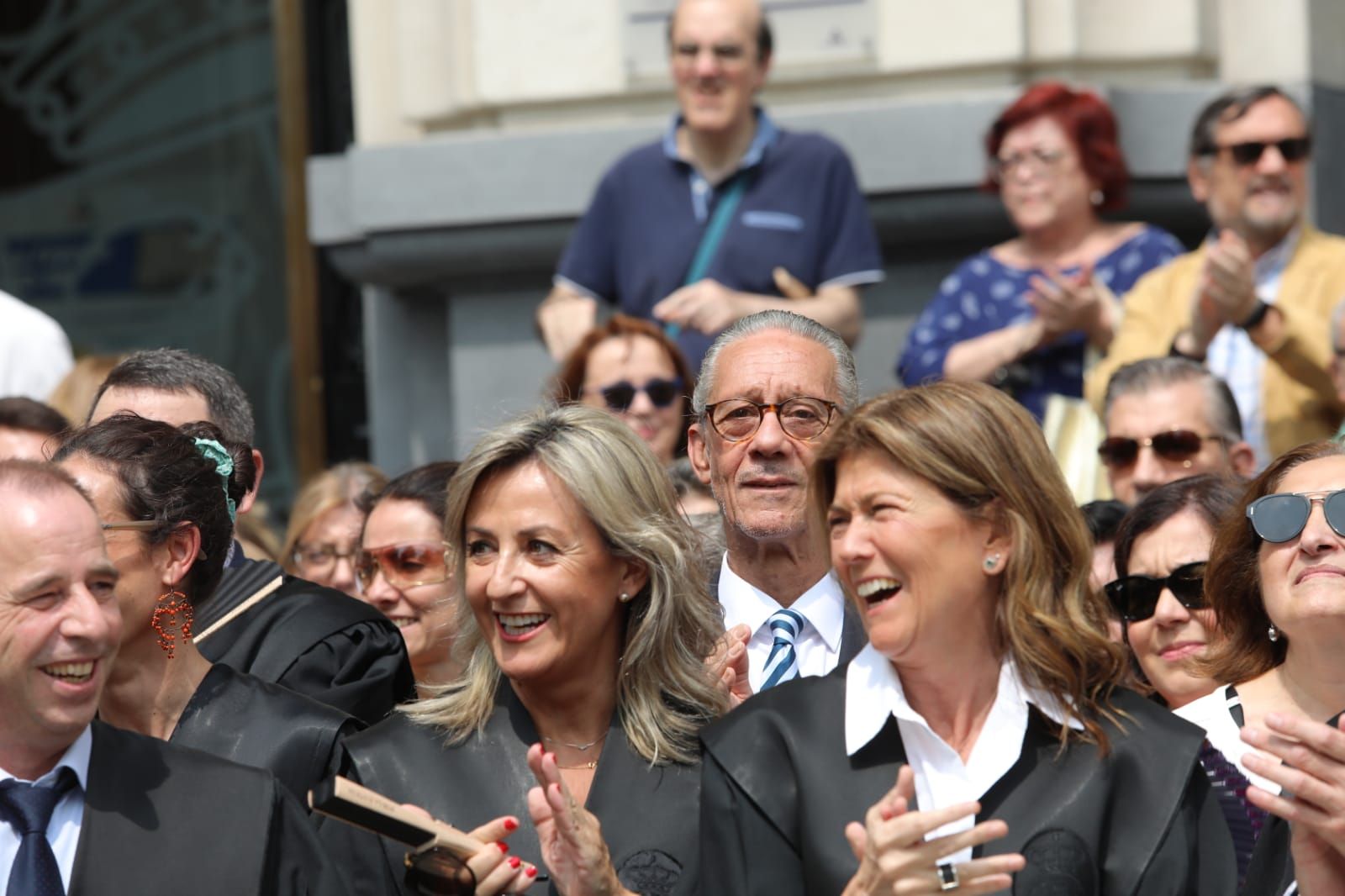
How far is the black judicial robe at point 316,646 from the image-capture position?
192 inches

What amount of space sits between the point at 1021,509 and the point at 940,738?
0.39 metres

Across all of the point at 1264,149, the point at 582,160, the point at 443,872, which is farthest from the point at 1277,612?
the point at 582,160

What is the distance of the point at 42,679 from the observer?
11.6 ft

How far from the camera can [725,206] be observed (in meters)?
7.02

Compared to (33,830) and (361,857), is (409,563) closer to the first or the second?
(361,857)

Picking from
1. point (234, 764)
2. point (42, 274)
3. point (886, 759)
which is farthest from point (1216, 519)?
point (42, 274)

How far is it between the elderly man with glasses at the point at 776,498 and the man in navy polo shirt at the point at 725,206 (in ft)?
5.98

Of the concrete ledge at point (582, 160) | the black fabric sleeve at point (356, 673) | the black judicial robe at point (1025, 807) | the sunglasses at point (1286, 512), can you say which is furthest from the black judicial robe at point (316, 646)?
the concrete ledge at point (582, 160)

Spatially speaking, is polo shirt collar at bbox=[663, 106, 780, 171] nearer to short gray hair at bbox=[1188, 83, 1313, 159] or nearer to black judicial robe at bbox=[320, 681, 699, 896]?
short gray hair at bbox=[1188, 83, 1313, 159]

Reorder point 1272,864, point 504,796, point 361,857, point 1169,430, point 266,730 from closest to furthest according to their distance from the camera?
point 1272,864
point 361,857
point 504,796
point 266,730
point 1169,430

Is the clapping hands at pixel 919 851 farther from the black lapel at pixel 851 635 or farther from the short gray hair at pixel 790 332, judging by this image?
the short gray hair at pixel 790 332

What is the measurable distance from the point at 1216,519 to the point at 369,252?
4.30m

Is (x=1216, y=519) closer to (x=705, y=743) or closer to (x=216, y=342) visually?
(x=705, y=743)

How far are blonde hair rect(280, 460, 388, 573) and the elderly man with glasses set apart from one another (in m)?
1.78
